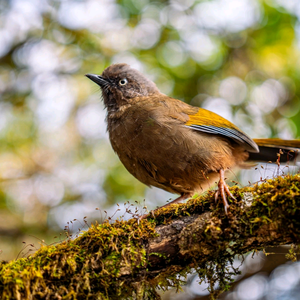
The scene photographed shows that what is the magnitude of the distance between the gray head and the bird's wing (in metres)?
1.04

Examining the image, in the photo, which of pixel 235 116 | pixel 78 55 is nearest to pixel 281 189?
pixel 235 116

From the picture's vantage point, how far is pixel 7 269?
8.39ft

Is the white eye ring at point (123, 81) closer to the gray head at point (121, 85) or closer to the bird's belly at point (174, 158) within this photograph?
the gray head at point (121, 85)

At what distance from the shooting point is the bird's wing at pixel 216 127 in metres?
3.95

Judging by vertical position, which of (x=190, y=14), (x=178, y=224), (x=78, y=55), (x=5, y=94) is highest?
(x=190, y=14)

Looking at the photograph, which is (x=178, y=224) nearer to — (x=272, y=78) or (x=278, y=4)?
(x=272, y=78)

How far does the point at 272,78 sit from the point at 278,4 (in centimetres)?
136

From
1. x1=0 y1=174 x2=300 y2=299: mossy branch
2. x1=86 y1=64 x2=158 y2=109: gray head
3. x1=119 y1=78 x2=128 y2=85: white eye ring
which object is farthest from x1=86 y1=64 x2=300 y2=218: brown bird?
x1=0 y1=174 x2=300 y2=299: mossy branch

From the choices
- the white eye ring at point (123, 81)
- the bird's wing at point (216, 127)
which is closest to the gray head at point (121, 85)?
the white eye ring at point (123, 81)

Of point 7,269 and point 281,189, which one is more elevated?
point 281,189

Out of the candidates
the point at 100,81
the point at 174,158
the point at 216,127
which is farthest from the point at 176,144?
the point at 100,81

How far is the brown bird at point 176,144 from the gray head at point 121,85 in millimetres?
175

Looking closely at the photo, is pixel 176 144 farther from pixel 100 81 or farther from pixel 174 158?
pixel 100 81

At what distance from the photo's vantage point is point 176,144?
12.1 ft
